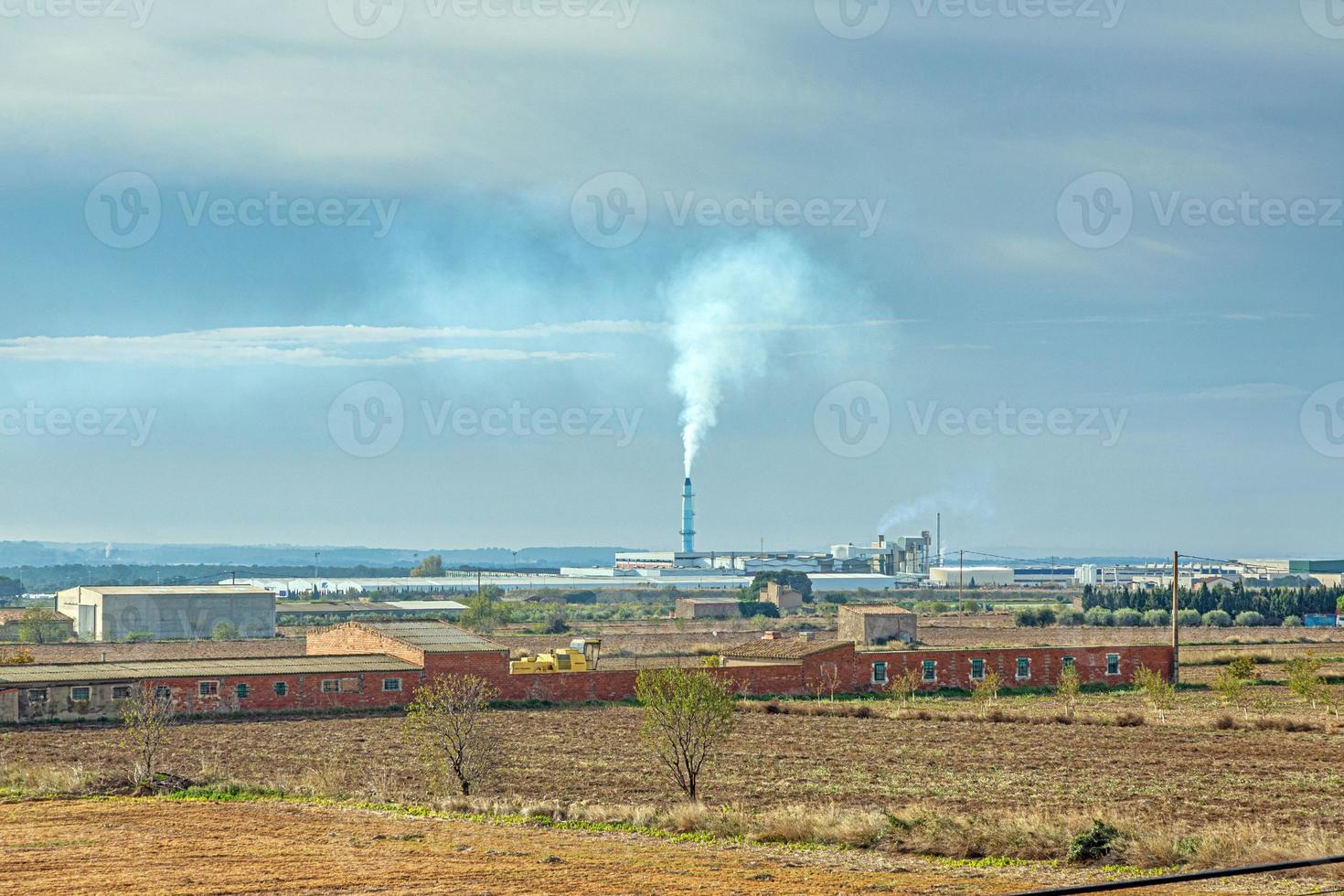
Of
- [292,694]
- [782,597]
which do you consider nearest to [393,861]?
[292,694]

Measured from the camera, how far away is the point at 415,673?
45.2 m

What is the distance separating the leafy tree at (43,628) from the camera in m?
78.1

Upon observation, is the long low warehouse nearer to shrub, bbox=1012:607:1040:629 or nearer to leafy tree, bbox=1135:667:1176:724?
leafy tree, bbox=1135:667:1176:724

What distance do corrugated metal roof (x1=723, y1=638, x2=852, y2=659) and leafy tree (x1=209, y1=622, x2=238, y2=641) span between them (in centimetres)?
3696

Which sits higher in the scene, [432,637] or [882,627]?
[432,637]

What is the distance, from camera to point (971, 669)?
50.9m

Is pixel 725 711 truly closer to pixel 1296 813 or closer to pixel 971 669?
pixel 1296 813

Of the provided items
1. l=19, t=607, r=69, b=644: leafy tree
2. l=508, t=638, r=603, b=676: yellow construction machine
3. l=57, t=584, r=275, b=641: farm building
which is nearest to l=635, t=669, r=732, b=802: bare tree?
l=508, t=638, r=603, b=676: yellow construction machine

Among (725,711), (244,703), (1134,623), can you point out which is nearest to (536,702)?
(244,703)

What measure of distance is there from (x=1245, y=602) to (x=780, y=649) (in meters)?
65.6

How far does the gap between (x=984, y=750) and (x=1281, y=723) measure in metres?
9.27

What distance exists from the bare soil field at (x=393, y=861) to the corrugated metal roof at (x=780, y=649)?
29.8 m

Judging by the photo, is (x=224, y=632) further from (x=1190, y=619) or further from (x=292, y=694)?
(x=1190, y=619)

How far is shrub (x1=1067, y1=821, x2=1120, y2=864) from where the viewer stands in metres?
17.8
